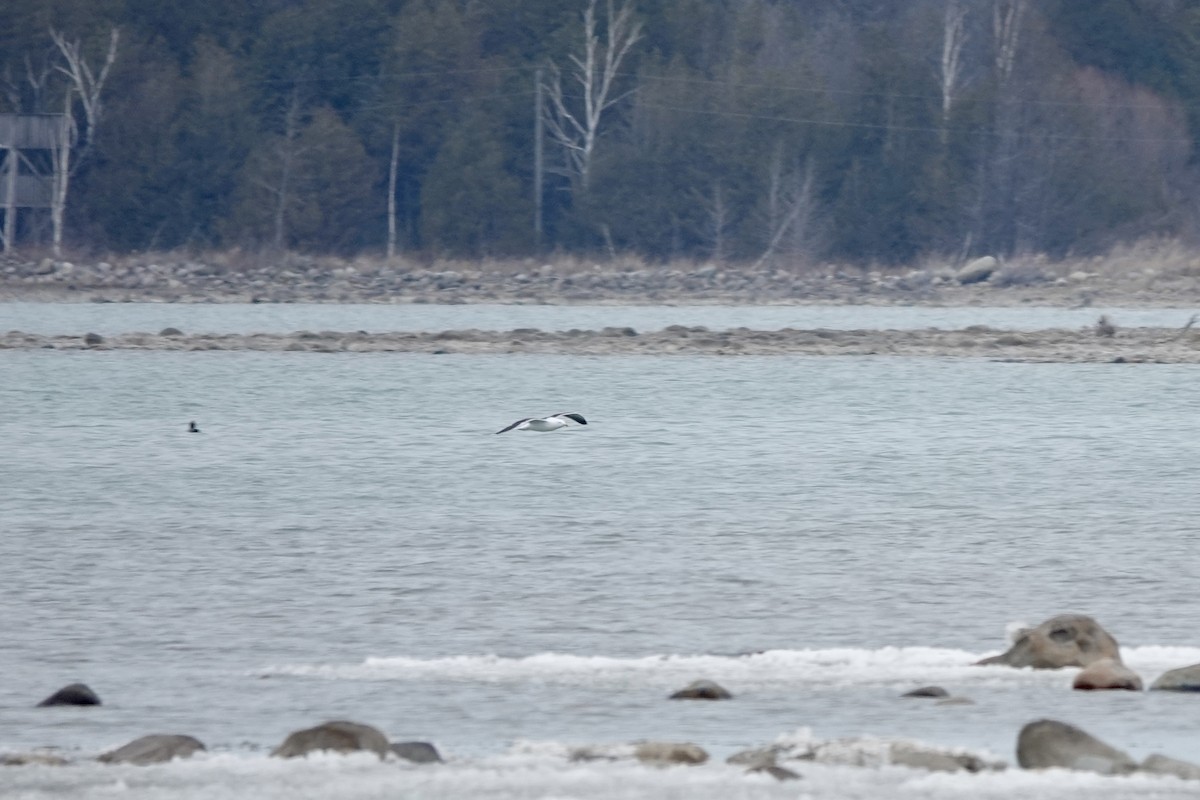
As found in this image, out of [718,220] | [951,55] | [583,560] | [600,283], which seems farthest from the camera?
[951,55]

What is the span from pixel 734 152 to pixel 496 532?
43.1 meters

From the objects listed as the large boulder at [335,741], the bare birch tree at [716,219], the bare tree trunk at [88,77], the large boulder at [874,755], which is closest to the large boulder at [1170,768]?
the large boulder at [874,755]

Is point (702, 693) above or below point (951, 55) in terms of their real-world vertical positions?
Answer: below

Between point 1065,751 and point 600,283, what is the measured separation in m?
45.9

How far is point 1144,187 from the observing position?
197 ft

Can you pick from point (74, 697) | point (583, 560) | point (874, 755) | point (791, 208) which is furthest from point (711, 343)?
point (874, 755)

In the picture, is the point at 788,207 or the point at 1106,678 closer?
the point at 1106,678

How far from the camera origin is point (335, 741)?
754cm

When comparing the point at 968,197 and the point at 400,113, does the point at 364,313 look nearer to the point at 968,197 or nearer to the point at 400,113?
the point at 400,113

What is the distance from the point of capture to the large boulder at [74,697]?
29.1 feet

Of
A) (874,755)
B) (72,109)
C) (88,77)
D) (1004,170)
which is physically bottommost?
(874,755)

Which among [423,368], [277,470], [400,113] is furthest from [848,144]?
[277,470]

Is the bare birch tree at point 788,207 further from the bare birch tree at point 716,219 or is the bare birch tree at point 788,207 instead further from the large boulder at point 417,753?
the large boulder at point 417,753

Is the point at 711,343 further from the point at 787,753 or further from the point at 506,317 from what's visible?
the point at 787,753
